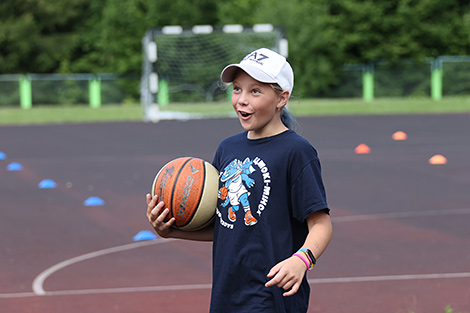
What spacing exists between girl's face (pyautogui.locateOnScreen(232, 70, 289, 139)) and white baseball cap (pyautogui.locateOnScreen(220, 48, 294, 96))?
41mm

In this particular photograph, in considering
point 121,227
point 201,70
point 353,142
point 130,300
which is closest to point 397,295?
point 130,300

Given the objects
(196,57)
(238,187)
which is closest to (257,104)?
(238,187)

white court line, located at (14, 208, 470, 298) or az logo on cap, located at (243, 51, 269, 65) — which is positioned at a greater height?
az logo on cap, located at (243, 51, 269, 65)

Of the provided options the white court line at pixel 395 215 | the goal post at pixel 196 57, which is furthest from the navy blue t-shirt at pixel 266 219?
the goal post at pixel 196 57

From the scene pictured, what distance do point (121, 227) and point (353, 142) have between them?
33.2 ft

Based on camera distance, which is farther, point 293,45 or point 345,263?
point 293,45

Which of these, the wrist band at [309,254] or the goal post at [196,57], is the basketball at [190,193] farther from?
the goal post at [196,57]

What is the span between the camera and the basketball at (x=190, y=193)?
3.33m

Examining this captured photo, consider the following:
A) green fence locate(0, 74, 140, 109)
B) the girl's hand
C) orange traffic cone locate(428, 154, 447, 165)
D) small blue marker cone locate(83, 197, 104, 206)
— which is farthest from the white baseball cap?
green fence locate(0, 74, 140, 109)

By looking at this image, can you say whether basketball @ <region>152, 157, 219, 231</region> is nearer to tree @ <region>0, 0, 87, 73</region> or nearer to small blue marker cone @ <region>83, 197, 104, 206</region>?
small blue marker cone @ <region>83, 197, 104, 206</region>

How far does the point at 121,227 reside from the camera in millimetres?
8547

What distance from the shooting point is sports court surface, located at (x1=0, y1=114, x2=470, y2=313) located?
5.83 m

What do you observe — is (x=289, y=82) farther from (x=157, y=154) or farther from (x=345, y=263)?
(x=157, y=154)

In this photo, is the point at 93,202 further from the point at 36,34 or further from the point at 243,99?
the point at 36,34
